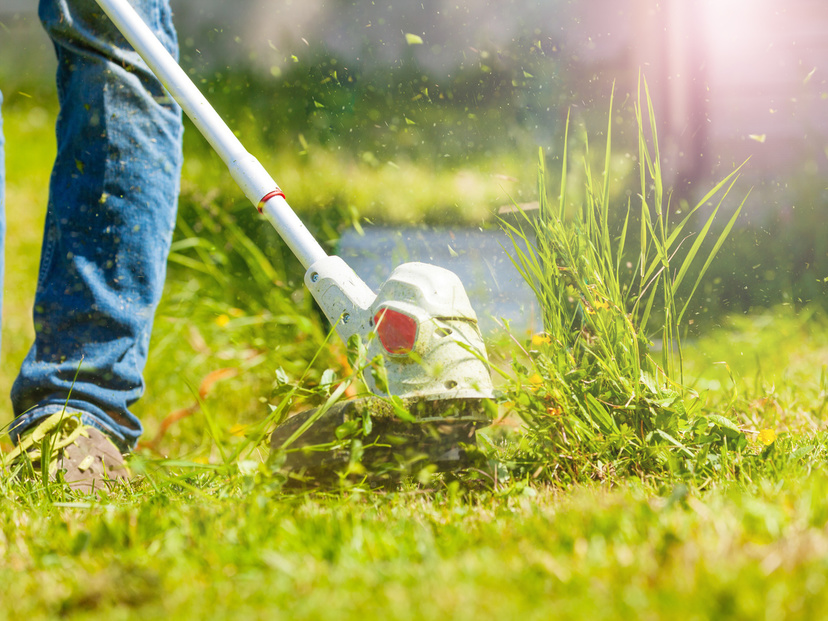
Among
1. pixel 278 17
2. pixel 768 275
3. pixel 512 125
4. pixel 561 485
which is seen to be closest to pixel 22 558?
pixel 561 485

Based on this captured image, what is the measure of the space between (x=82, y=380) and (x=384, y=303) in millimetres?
791

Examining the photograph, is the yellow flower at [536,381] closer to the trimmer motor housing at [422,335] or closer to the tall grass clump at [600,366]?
the tall grass clump at [600,366]

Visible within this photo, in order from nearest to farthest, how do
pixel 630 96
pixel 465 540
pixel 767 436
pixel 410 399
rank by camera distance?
pixel 465 540 → pixel 410 399 → pixel 767 436 → pixel 630 96

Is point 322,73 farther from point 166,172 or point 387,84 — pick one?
point 166,172

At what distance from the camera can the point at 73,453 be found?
129 cm

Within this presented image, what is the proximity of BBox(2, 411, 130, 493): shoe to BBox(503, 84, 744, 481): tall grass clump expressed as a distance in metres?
0.85

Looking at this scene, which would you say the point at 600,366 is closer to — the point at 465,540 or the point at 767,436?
the point at 767,436

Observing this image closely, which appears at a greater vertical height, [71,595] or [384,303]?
[384,303]

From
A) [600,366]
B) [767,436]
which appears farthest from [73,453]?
[767,436]

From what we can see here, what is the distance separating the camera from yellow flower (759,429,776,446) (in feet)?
3.95

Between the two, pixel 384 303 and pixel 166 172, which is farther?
pixel 166 172

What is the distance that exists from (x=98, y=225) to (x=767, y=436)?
150 cm

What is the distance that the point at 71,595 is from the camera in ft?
2.25

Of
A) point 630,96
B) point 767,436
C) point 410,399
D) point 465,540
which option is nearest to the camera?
point 465,540
